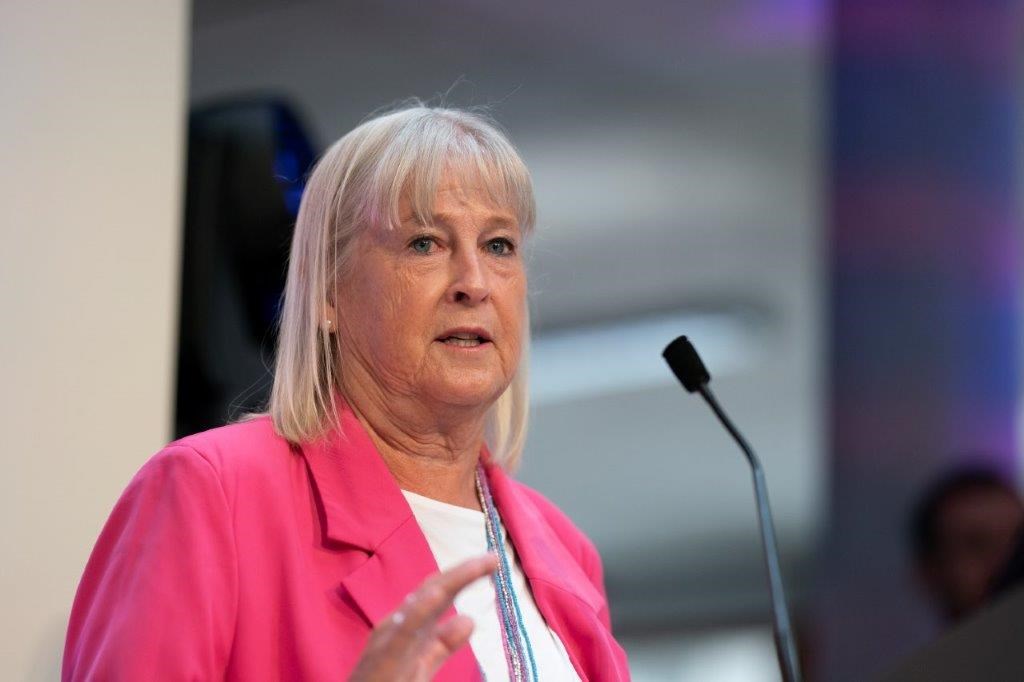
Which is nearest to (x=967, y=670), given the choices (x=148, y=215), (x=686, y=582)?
(x=148, y=215)

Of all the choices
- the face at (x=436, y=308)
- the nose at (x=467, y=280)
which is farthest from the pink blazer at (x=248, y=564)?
the nose at (x=467, y=280)

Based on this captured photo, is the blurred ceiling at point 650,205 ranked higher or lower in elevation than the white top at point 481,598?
higher

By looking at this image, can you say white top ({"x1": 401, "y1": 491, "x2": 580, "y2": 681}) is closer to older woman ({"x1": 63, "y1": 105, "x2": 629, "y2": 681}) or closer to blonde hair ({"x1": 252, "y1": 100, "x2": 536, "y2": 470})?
older woman ({"x1": 63, "y1": 105, "x2": 629, "y2": 681})

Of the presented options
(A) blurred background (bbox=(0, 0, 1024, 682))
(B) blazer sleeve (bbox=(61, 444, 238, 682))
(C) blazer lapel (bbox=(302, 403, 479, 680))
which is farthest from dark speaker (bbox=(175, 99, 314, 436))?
(B) blazer sleeve (bbox=(61, 444, 238, 682))

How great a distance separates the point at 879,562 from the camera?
4.54 m

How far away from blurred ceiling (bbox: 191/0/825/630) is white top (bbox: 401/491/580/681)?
1.02 metres

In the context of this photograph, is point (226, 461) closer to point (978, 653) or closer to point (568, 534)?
point (568, 534)

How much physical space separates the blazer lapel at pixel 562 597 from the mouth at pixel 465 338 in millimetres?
267

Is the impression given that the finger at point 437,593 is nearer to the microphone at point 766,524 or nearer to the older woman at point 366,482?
the older woman at point 366,482

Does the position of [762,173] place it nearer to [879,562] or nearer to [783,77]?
[783,77]

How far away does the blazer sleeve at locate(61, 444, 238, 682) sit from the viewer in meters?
1.40

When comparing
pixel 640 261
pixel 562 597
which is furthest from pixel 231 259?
pixel 640 261

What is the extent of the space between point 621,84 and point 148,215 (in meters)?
4.39

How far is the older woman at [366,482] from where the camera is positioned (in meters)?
1.46
